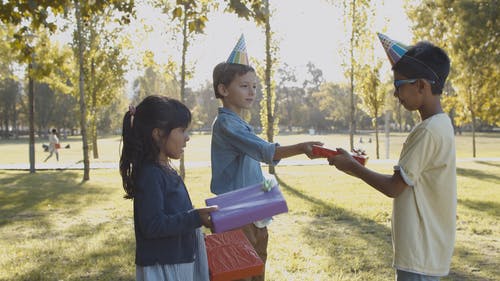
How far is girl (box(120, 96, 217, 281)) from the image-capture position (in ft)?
7.52

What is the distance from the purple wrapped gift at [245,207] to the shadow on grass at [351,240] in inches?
109

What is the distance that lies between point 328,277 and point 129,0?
464 cm

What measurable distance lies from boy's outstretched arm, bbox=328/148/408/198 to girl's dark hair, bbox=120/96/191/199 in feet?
2.86

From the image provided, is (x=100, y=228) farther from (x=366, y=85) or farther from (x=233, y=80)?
(x=366, y=85)

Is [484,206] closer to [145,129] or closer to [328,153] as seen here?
[328,153]

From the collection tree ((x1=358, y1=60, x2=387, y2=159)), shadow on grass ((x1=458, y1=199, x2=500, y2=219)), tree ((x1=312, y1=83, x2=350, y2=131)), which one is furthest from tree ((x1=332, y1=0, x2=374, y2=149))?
tree ((x1=312, y1=83, x2=350, y2=131))

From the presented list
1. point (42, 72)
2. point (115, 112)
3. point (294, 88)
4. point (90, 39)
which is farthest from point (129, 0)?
point (294, 88)

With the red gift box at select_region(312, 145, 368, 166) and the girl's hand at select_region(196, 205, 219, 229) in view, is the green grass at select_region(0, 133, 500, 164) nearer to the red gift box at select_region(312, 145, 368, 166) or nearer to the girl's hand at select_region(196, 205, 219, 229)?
the red gift box at select_region(312, 145, 368, 166)

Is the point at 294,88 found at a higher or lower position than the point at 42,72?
higher

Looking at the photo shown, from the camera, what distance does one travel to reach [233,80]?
3135 millimetres

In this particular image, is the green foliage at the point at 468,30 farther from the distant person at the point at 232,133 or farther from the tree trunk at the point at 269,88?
the distant person at the point at 232,133

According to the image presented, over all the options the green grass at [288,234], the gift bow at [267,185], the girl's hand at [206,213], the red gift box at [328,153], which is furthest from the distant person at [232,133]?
the green grass at [288,234]

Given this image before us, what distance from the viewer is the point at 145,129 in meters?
2.44

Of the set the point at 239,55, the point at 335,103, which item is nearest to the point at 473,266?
the point at 239,55
